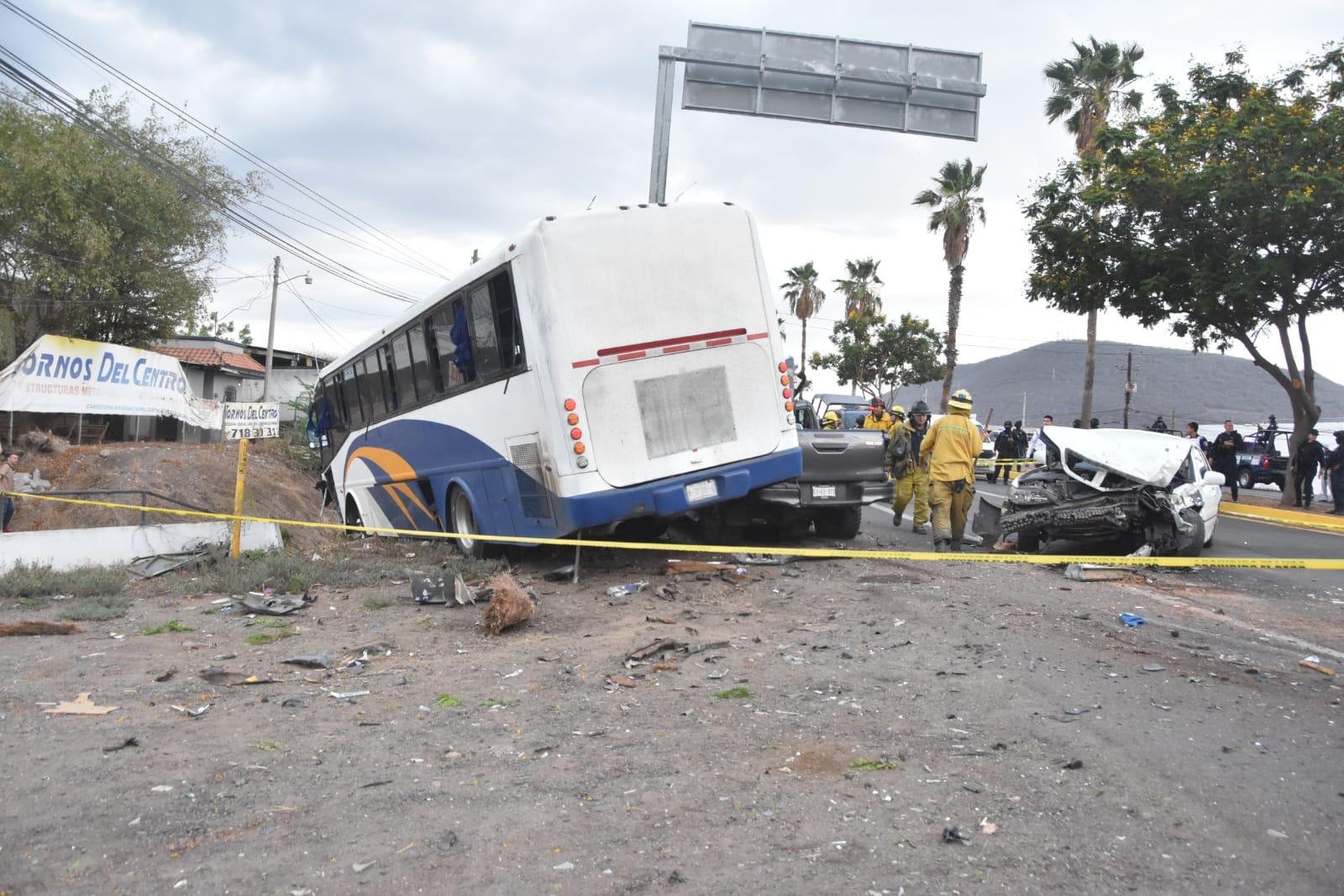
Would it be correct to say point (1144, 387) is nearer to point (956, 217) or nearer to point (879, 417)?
point (956, 217)

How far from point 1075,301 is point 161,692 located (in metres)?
21.1

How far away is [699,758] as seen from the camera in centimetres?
424

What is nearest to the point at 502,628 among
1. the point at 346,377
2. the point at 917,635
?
the point at 917,635

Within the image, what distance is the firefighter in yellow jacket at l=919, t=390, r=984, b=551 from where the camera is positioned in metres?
10.6

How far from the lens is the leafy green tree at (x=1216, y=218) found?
17844mm

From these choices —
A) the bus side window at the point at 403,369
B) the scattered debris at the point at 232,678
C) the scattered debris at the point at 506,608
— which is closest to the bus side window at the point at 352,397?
the bus side window at the point at 403,369

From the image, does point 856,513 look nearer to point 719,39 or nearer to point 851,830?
point 719,39

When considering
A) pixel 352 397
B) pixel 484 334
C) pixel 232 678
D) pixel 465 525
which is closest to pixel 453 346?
Result: pixel 484 334

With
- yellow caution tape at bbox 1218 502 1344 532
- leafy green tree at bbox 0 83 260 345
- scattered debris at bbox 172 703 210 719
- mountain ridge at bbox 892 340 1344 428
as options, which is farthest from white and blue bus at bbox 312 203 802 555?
mountain ridge at bbox 892 340 1344 428

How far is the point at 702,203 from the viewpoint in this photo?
29.0 ft

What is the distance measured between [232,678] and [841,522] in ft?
24.0

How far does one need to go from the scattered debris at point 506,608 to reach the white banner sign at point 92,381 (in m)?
20.8

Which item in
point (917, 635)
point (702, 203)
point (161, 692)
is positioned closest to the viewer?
point (161, 692)

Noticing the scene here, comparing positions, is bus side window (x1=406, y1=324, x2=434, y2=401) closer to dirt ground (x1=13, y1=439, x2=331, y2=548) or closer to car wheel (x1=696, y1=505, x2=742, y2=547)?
car wheel (x1=696, y1=505, x2=742, y2=547)
